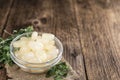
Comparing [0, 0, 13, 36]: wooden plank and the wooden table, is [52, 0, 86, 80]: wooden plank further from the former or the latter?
[0, 0, 13, 36]: wooden plank

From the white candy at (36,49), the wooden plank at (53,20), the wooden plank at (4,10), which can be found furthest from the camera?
the wooden plank at (4,10)

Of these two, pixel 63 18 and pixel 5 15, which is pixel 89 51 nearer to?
pixel 63 18

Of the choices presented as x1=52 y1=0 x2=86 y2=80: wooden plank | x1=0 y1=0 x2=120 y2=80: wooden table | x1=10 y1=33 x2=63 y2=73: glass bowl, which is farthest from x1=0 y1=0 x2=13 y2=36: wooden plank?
x1=10 y1=33 x2=63 y2=73: glass bowl

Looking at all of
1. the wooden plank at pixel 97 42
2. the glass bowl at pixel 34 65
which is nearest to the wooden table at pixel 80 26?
the wooden plank at pixel 97 42

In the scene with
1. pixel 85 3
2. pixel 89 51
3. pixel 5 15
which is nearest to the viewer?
pixel 89 51

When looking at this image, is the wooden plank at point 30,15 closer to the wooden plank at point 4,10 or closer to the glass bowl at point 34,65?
the wooden plank at point 4,10

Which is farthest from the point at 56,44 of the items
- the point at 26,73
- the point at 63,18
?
the point at 63,18

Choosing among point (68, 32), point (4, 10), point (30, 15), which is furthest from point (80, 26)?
point (4, 10)
